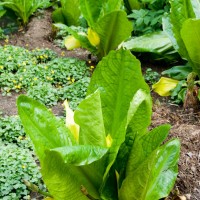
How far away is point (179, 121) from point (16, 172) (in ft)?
4.08

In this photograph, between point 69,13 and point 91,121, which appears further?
point 69,13

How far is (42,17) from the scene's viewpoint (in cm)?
542

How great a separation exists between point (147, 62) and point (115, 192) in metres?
2.37

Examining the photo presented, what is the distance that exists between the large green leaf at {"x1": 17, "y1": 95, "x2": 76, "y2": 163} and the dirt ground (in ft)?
2.55

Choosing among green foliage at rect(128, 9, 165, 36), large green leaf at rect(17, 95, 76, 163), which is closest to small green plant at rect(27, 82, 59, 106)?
green foliage at rect(128, 9, 165, 36)

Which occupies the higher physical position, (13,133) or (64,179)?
(64,179)

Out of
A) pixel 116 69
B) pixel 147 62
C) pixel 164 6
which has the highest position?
pixel 116 69

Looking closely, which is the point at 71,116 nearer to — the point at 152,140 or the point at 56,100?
the point at 152,140

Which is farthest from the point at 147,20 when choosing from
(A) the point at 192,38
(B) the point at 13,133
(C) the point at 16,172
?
(C) the point at 16,172

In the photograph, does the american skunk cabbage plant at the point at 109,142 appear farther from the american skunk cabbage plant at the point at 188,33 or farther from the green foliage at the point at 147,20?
the green foliage at the point at 147,20

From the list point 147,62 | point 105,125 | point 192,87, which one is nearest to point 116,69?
→ point 105,125

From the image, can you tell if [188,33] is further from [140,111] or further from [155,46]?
[140,111]

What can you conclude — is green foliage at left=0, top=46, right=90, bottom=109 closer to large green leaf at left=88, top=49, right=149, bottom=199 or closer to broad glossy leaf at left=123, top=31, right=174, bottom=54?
broad glossy leaf at left=123, top=31, right=174, bottom=54

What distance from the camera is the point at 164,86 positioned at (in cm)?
366
